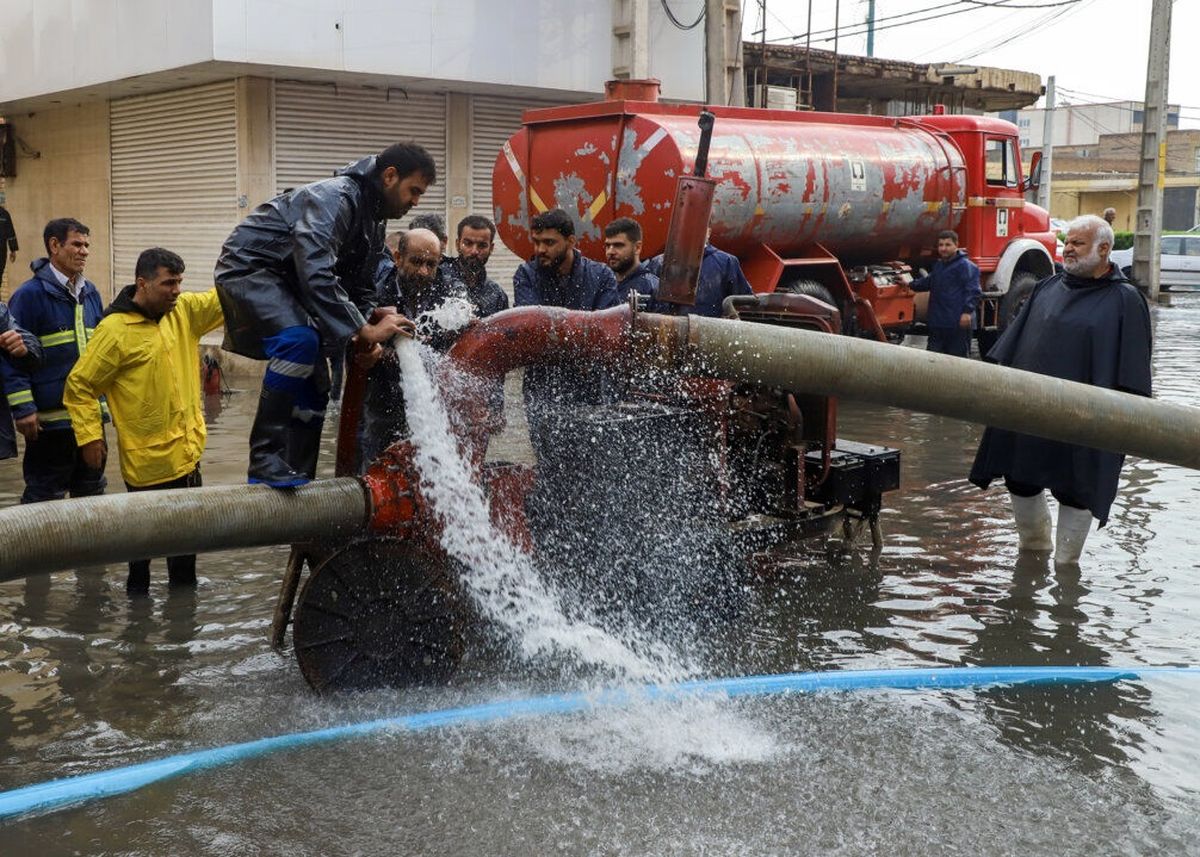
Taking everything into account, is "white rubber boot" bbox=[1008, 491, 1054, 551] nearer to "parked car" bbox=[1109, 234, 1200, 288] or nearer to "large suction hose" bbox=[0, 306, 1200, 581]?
"large suction hose" bbox=[0, 306, 1200, 581]

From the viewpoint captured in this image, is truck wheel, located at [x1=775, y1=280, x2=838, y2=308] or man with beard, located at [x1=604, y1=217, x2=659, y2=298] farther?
truck wheel, located at [x1=775, y1=280, x2=838, y2=308]

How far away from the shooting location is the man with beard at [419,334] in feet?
16.8

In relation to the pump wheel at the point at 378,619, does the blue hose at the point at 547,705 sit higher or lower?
lower

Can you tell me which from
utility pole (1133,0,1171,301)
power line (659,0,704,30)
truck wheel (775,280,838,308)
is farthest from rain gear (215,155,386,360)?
utility pole (1133,0,1171,301)

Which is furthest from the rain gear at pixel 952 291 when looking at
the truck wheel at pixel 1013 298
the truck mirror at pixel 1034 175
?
the truck mirror at pixel 1034 175

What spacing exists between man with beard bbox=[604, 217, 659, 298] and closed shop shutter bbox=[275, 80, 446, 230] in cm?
866

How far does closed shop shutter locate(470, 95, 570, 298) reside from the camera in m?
16.5

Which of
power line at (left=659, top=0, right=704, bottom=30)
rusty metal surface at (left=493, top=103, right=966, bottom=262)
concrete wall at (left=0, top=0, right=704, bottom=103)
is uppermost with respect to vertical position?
power line at (left=659, top=0, right=704, bottom=30)

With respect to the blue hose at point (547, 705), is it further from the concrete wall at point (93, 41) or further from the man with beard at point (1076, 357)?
the concrete wall at point (93, 41)

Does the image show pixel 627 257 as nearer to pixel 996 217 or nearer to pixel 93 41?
pixel 996 217

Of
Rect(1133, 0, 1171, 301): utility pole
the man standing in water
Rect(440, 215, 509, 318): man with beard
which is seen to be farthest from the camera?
Rect(1133, 0, 1171, 301): utility pole

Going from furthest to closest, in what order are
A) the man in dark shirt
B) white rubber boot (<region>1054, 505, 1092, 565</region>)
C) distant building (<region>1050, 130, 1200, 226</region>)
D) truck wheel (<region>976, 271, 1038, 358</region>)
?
distant building (<region>1050, 130, 1200, 226</region>) → truck wheel (<region>976, 271, 1038, 358</region>) → the man in dark shirt → white rubber boot (<region>1054, 505, 1092, 565</region>)

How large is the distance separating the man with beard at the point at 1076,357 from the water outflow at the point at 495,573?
8.01 feet

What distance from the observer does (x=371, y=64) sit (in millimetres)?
14672
